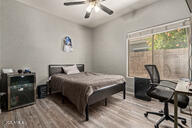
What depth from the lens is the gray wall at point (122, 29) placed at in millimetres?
2365

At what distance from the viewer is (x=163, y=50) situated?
2.64 meters

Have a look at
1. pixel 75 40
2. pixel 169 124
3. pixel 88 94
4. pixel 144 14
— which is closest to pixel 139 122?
pixel 169 124

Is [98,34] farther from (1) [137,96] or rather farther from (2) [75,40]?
(1) [137,96]

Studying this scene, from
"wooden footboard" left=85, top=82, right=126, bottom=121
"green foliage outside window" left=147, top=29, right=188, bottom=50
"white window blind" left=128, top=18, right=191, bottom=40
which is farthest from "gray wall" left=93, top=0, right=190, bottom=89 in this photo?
"wooden footboard" left=85, top=82, right=126, bottom=121

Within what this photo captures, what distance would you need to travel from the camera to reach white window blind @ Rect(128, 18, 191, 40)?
2.22 m

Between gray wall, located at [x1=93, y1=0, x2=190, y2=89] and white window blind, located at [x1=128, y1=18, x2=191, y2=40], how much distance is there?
0.37ft

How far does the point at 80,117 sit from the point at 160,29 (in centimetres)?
317

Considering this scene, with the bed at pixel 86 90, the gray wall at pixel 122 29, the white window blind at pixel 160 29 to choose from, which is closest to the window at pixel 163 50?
the white window blind at pixel 160 29

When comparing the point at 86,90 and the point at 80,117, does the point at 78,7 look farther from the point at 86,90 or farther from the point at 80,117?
the point at 80,117

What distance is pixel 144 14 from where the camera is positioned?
2844 millimetres

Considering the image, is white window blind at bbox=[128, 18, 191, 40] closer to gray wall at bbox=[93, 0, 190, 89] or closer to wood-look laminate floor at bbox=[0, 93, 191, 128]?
gray wall at bbox=[93, 0, 190, 89]

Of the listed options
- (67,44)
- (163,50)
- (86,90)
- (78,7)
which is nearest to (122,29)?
(163,50)

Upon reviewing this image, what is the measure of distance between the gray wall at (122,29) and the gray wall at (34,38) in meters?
1.14

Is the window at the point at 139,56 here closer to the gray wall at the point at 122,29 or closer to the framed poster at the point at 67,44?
the gray wall at the point at 122,29
